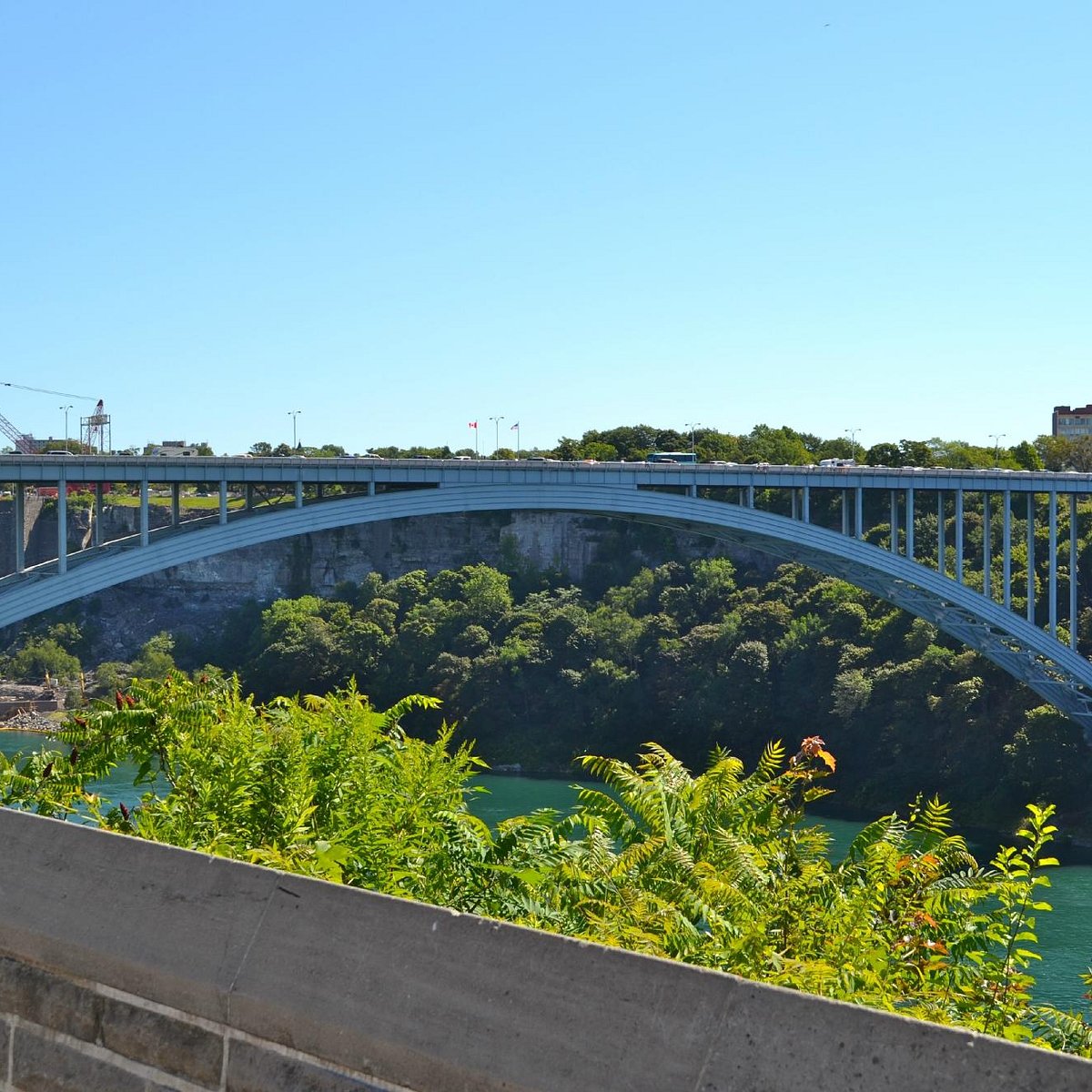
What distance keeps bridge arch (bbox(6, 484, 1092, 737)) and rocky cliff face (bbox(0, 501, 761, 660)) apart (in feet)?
112

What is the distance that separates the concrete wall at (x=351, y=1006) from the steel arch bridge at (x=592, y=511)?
18.0 metres

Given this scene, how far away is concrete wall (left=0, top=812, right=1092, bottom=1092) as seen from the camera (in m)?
3.12

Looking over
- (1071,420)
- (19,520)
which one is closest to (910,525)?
(19,520)

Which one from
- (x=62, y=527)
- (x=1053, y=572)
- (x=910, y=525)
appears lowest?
(x=1053, y=572)

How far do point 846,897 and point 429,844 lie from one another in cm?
166

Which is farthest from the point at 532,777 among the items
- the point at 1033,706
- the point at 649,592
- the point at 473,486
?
the point at 473,486

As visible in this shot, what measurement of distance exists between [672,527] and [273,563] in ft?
140

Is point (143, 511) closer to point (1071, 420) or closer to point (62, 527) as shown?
point (62, 527)

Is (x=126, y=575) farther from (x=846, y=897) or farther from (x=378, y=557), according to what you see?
(x=378, y=557)

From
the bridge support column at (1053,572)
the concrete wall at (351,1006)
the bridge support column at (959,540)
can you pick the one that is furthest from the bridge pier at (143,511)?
the bridge support column at (1053,572)

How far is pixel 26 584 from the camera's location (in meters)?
22.7

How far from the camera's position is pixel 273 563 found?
2817 inches

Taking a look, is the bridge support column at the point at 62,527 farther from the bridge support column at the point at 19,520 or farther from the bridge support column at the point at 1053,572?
the bridge support column at the point at 1053,572

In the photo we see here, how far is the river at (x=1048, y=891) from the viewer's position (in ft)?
80.0
